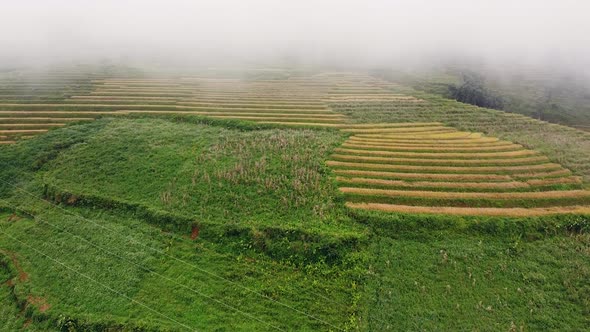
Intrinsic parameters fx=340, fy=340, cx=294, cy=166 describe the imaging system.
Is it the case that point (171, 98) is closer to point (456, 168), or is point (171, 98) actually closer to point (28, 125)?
point (28, 125)

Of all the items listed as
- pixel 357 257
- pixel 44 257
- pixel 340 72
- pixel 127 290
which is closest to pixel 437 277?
pixel 357 257

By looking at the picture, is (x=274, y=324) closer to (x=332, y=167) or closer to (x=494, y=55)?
(x=332, y=167)

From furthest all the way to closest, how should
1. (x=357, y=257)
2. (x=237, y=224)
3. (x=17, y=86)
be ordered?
(x=17, y=86) < (x=237, y=224) < (x=357, y=257)

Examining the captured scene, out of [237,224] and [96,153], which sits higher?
[96,153]

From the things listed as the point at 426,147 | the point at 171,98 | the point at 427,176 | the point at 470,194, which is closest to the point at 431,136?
the point at 426,147

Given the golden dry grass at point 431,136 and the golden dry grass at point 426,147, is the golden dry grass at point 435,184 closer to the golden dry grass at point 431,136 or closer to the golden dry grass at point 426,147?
the golden dry grass at point 426,147

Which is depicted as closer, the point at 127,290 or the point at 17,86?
the point at 127,290

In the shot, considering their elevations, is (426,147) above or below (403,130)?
below

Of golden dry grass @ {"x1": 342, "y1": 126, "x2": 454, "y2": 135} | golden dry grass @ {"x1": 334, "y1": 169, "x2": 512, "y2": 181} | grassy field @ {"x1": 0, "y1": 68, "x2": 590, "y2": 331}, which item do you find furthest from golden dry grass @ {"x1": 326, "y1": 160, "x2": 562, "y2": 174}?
golden dry grass @ {"x1": 342, "y1": 126, "x2": 454, "y2": 135}
